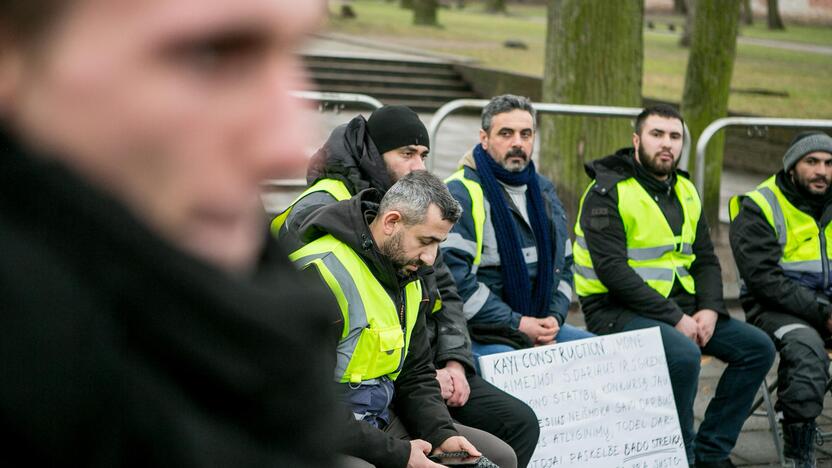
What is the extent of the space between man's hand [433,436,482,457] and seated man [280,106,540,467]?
0.44 m

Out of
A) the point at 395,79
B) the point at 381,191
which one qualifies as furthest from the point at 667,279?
the point at 395,79

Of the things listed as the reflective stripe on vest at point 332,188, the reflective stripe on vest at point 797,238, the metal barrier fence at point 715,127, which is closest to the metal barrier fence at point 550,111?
the metal barrier fence at point 715,127

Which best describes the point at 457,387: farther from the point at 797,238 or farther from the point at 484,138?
the point at 797,238

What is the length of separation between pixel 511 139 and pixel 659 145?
37.0 inches

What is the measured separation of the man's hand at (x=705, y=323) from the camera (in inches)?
235

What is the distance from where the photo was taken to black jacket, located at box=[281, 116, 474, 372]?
482 cm

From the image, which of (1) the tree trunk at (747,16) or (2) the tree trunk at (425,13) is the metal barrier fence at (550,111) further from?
(1) the tree trunk at (747,16)

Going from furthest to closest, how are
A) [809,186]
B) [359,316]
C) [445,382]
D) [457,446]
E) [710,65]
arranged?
[710,65]
[809,186]
[445,382]
[457,446]
[359,316]

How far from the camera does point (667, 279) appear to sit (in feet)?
19.8

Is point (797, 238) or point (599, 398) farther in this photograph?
point (797, 238)

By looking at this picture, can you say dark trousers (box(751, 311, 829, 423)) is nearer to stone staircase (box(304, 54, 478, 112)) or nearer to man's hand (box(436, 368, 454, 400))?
man's hand (box(436, 368, 454, 400))

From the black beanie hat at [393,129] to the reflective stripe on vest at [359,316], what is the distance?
115cm

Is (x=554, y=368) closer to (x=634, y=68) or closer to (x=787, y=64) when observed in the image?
(x=634, y=68)

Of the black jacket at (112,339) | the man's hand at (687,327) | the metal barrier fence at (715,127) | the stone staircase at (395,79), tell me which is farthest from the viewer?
the stone staircase at (395,79)
